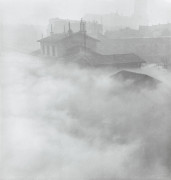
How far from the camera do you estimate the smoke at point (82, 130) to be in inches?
310

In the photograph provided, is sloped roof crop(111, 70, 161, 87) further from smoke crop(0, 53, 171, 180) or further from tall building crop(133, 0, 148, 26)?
tall building crop(133, 0, 148, 26)

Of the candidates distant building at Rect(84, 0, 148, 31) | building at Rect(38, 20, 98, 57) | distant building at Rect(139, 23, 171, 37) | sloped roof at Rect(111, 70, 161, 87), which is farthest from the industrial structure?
distant building at Rect(84, 0, 148, 31)

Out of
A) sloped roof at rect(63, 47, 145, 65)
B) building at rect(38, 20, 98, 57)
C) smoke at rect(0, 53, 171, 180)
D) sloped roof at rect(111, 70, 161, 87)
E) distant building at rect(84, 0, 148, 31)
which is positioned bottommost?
smoke at rect(0, 53, 171, 180)

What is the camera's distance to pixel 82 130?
32.0ft

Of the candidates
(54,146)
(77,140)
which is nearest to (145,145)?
(77,140)

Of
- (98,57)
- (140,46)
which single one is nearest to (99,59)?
(98,57)

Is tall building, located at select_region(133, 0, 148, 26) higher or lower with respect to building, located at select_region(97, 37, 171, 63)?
higher

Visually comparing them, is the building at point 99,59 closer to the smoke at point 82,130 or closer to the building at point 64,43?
the building at point 64,43

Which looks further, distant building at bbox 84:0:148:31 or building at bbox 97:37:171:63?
distant building at bbox 84:0:148:31

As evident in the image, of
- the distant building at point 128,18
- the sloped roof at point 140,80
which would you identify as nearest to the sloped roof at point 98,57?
the sloped roof at point 140,80

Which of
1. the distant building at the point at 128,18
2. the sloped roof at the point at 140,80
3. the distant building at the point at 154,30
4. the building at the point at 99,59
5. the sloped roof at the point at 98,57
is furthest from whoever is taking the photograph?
the distant building at the point at 128,18

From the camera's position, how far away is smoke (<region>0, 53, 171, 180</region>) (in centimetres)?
787

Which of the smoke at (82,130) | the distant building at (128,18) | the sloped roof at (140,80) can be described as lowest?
the smoke at (82,130)

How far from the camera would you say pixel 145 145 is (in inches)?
339
